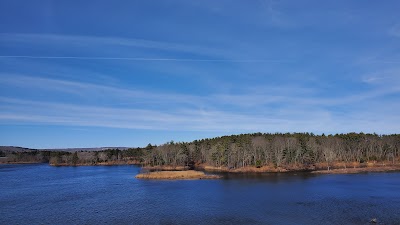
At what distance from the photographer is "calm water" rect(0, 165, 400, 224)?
151 feet

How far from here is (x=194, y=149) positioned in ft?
574

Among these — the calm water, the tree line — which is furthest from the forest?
the calm water

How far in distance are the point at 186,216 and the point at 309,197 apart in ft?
85.9

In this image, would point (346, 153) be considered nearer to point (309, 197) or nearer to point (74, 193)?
point (309, 197)

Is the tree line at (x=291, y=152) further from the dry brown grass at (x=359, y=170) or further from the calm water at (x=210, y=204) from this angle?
the calm water at (x=210, y=204)

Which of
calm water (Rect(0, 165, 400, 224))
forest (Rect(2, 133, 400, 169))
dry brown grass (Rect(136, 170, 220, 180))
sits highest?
forest (Rect(2, 133, 400, 169))

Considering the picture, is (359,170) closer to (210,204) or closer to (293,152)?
(293,152)

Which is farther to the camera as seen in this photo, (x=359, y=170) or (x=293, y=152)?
(x=293, y=152)

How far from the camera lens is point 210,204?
5756 centimetres

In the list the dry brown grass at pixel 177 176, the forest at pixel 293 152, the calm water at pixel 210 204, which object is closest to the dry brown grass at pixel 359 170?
the forest at pixel 293 152

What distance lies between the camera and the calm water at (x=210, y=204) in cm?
4606

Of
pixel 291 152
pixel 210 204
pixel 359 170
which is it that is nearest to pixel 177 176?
pixel 210 204

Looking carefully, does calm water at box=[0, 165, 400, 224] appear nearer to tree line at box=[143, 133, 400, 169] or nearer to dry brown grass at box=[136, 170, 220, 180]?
dry brown grass at box=[136, 170, 220, 180]

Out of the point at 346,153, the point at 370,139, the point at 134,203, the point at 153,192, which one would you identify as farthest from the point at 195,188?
the point at 370,139
